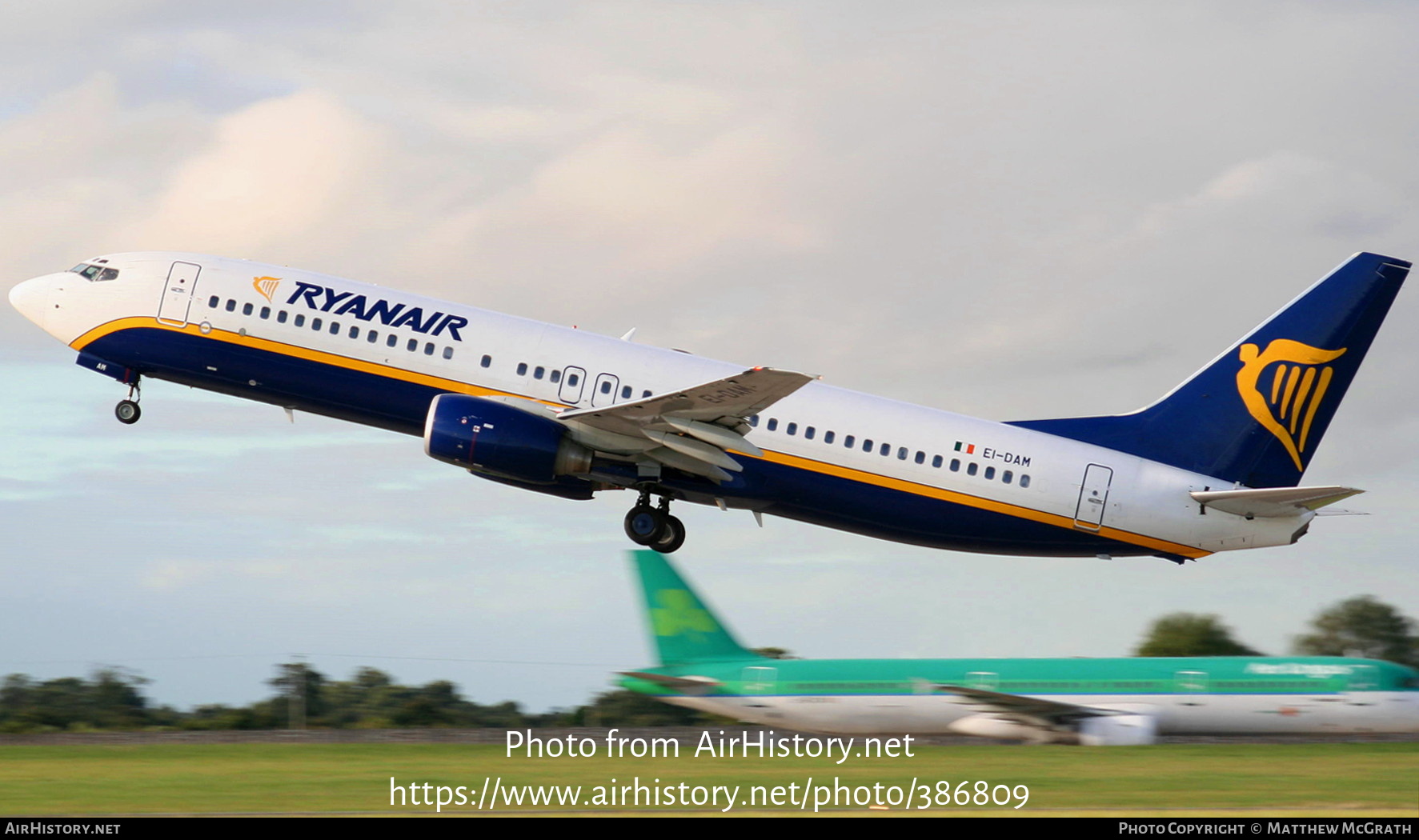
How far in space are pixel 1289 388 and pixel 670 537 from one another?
591 inches

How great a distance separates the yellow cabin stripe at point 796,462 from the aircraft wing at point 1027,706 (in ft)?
13.4

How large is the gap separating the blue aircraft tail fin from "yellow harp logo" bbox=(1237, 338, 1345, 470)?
2 cm

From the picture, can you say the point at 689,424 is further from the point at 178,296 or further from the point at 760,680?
the point at 178,296

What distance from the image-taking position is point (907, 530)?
32.7 m

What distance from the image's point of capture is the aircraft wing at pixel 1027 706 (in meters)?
33.6

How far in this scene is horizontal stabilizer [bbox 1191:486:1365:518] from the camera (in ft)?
99.1

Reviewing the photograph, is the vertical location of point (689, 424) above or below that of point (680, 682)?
above

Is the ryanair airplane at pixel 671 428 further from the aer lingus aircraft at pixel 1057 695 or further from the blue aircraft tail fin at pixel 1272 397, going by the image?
the aer lingus aircraft at pixel 1057 695

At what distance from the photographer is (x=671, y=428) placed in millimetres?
31312

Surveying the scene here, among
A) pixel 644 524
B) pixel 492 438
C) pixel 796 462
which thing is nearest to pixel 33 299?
pixel 492 438

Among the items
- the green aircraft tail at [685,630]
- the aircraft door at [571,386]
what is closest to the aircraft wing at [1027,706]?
the green aircraft tail at [685,630]

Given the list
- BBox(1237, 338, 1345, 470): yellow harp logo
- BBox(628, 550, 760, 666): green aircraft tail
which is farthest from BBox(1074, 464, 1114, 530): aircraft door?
BBox(628, 550, 760, 666): green aircraft tail

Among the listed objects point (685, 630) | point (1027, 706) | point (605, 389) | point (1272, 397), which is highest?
point (1272, 397)
